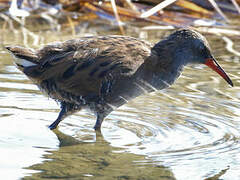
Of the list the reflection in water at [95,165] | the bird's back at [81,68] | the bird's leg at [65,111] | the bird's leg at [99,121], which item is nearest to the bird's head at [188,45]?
the bird's back at [81,68]

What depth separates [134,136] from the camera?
521 centimetres

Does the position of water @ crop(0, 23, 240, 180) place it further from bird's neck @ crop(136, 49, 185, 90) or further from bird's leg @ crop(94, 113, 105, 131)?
bird's neck @ crop(136, 49, 185, 90)

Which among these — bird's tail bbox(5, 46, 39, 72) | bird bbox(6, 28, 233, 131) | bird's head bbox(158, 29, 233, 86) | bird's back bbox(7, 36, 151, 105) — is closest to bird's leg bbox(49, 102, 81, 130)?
bird bbox(6, 28, 233, 131)

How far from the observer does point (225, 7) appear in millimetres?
10234

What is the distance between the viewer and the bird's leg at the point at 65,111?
5457mm

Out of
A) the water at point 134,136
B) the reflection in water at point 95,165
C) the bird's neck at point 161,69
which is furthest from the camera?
the bird's neck at point 161,69

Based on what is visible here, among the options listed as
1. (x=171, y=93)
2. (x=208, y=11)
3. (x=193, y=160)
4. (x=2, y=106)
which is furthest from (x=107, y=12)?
(x=193, y=160)

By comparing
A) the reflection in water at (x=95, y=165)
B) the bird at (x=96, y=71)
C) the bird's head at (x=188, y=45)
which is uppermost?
the bird's head at (x=188, y=45)

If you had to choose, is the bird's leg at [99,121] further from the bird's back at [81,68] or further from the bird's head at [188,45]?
the bird's head at [188,45]

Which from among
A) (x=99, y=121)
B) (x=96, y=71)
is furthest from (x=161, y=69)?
(x=99, y=121)

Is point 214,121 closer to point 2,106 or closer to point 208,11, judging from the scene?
point 2,106

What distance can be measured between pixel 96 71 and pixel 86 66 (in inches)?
3.9

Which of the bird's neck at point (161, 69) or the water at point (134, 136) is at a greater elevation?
the bird's neck at point (161, 69)

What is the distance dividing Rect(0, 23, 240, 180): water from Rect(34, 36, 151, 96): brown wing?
17.4 inches
